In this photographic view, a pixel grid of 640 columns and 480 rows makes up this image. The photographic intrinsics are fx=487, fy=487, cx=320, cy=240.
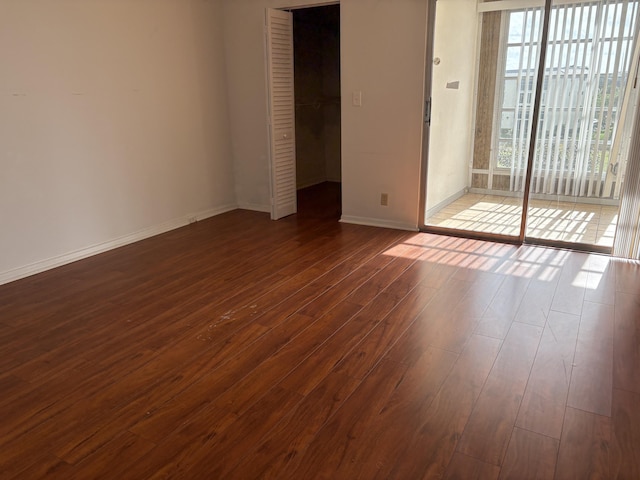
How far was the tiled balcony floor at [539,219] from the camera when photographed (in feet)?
12.6

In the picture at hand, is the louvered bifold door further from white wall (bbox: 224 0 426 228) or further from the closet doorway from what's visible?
white wall (bbox: 224 0 426 228)

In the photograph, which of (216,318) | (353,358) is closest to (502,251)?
(353,358)

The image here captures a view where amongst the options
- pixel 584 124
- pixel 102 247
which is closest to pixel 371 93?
pixel 584 124

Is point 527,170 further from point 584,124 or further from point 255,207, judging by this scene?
point 255,207

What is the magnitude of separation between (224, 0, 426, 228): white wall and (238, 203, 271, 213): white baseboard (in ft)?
1.47

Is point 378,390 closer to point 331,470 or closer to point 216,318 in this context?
point 331,470

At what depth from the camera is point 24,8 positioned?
10.5ft

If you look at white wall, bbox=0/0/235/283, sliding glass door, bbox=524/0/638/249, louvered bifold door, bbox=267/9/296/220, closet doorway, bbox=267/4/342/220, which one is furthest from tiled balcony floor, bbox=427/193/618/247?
white wall, bbox=0/0/235/283

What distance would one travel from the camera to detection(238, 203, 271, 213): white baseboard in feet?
17.1

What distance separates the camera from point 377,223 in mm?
4598

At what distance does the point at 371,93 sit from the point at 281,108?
2.87 ft

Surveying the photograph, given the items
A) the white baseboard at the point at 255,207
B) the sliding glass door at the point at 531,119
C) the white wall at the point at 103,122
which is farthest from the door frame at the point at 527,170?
the white wall at the point at 103,122

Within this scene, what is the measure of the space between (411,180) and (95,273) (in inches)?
106

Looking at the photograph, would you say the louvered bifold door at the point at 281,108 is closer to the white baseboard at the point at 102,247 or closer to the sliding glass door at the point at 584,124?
the white baseboard at the point at 102,247
